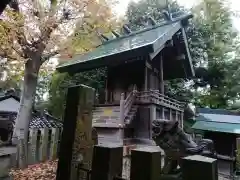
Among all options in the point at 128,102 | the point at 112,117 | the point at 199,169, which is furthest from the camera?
the point at 128,102

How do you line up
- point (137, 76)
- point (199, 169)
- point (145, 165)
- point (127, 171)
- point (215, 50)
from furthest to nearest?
1. point (215, 50)
2. point (137, 76)
3. point (127, 171)
4. point (145, 165)
5. point (199, 169)

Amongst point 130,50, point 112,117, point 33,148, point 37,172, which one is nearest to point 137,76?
point 130,50

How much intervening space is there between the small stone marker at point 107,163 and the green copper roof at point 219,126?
19.1 feet

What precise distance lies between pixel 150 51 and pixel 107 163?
336 inches

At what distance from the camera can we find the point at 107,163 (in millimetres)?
1466

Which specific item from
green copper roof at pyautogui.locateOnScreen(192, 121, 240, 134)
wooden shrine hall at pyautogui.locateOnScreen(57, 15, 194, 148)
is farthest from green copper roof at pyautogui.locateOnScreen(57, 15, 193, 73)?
green copper roof at pyautogui.locateOnScreen(192, 121, 240, 134)

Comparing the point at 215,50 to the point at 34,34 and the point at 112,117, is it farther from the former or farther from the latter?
the point at 34,34

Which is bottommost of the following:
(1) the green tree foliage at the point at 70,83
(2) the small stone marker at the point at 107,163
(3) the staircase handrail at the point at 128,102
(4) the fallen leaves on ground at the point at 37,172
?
(4) the fallen leaves on ground at the point at 37,172

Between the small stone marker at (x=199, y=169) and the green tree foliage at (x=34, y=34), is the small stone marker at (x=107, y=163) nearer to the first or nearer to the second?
the small stone marker at (x=199, y=169)

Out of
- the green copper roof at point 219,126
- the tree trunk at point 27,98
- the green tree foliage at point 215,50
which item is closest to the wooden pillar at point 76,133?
the green copper roof at point 219,126

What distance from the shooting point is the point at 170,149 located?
3594 millimetres

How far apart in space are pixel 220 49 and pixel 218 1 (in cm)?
580

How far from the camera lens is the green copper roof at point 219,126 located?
6329 millimetres

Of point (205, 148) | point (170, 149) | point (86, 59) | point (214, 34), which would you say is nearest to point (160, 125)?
point (170, 149)
